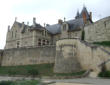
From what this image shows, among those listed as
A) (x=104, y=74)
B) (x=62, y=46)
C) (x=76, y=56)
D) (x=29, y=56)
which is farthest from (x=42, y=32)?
(x=104, y=74)

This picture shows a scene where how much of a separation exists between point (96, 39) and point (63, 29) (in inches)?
399

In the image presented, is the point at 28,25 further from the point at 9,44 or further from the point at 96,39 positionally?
the point at 96,39

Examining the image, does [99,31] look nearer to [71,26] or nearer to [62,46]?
[71,26]

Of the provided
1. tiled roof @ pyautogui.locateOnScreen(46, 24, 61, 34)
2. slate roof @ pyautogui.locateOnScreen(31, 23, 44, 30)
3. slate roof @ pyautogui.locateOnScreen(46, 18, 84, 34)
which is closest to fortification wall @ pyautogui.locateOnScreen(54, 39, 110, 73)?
slate roof @ pyautogui.locateOnScreen(46, 18, 84, 34)

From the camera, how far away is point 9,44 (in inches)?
1940

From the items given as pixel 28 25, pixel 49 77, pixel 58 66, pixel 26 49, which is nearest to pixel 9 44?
pixel 28 25

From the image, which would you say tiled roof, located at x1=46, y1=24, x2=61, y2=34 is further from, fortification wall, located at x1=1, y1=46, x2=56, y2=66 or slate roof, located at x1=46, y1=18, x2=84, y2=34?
fortification wall, located at x1=1, y1=46, x2=56, y2=66

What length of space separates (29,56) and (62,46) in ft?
33.2

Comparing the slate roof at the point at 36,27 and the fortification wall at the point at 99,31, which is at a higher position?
the slate roof at the point at 36,27

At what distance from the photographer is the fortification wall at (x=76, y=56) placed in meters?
26.6

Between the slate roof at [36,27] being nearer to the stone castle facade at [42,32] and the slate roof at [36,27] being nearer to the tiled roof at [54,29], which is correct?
the stone castle facade at [42,32]

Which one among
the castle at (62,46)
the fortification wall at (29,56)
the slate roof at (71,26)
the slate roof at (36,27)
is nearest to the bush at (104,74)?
the castle at (62,46)

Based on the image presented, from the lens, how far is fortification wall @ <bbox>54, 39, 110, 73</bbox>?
87.3 feet

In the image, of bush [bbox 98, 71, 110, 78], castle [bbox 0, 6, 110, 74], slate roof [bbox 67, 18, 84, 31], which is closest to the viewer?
bush [bbox 98, 71, 110, 78]
